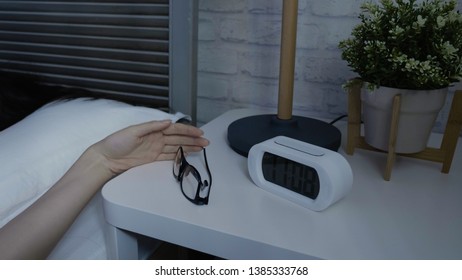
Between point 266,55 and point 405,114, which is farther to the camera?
point 266,55

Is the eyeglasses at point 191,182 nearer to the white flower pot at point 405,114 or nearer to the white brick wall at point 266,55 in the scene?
the white flower pot at point 405,114

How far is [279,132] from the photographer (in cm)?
71

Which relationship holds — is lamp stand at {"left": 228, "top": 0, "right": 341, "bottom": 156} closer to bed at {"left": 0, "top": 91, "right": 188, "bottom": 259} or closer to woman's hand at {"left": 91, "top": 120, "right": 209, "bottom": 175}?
woman's hand at {"left": 91, "top": 120, "right": 209, "bottom": 175}

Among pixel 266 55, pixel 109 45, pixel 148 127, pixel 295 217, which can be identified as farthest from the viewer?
pixel 109 45

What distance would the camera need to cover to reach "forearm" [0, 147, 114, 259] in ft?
1.77

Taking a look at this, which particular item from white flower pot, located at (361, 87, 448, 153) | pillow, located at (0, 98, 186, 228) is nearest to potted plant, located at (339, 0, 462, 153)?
white flower pot, located at (361, 87, 448, 153)

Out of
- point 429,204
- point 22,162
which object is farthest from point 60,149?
point 429,204

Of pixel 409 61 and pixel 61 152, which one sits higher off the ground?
pixel 409 61

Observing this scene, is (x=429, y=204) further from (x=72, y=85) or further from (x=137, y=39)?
(x=72, y=85)

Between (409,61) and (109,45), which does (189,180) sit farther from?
(109,45)

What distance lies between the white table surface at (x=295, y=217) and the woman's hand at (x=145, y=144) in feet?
0.13

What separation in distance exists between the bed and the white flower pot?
41cm

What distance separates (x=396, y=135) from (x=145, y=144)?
397 mm

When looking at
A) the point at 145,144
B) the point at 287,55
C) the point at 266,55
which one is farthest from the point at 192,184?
the point at 266,55
